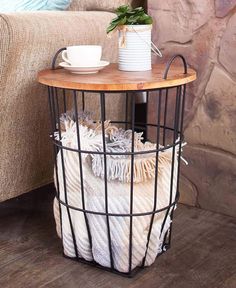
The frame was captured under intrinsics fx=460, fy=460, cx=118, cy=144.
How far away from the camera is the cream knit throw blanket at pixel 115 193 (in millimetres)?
1050

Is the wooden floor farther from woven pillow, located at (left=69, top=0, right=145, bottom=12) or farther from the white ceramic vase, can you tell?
woven pillow, located at (left=69, top=0, right=145, bottom=12)

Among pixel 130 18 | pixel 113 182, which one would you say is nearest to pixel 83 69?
pixel 130 18

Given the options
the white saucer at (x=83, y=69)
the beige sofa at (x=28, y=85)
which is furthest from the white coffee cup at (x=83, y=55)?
the beige sofa at (x=28, y=85)

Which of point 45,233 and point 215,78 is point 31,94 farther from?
point 215,78

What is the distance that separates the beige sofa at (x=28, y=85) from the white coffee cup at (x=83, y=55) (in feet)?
0.43

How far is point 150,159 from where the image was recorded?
3.49 ft

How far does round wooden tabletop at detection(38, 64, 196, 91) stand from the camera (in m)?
0.93

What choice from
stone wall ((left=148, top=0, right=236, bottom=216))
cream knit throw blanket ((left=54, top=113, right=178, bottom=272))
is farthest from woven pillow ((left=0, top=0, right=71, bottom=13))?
cream knit throw blanket ((left=54, top=113, right=178, bottom=272))

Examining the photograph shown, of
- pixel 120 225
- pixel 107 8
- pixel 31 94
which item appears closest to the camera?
pixel 120 225

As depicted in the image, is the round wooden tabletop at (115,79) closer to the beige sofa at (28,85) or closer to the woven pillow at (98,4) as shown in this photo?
the beige sofa at (28,85)

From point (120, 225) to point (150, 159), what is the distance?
167mm

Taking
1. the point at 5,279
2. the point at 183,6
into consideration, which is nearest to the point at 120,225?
the point at 5,279

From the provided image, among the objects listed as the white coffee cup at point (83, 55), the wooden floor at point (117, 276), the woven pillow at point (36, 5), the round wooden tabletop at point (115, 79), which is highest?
the woven pillow at point (36, 5)

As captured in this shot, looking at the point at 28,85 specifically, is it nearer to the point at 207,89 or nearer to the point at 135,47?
the point at 135,47
